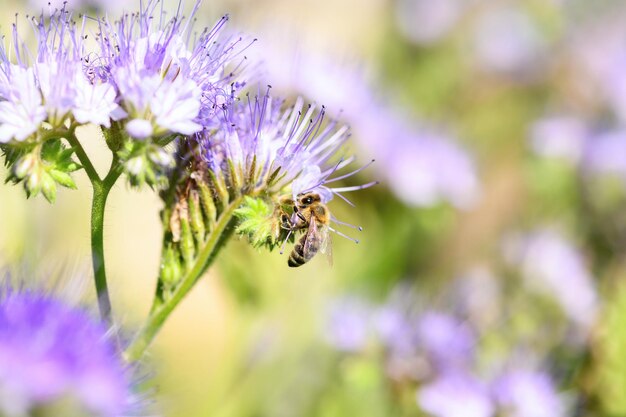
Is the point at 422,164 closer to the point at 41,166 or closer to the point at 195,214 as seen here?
the point at 195,214

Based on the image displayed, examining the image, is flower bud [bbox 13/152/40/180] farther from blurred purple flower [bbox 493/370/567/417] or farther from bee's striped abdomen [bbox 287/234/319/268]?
blurred purple flower [bbox 493/370/567/417]

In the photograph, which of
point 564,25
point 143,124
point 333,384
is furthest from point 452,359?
point 564,25

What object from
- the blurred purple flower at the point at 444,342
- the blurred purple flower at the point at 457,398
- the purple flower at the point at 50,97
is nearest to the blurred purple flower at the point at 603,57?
the blurred purple flower at the point at 444,342

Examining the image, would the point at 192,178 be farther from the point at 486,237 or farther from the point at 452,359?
the point at 486,237

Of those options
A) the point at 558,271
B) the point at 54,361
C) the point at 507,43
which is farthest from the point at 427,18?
the point at 54,361

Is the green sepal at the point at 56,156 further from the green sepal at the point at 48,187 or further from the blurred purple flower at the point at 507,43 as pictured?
the blurred purple flower at the point at 507,43
